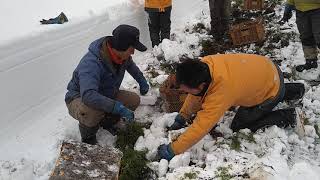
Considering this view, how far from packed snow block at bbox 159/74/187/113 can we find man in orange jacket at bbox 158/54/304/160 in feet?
0.96

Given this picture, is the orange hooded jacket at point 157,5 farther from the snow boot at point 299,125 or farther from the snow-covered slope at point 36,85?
the snow boot at point 299,125

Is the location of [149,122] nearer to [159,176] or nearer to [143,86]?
[143,86]

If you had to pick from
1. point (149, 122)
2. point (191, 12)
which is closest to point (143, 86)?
point (149, 122)

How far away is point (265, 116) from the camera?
418 centimetres

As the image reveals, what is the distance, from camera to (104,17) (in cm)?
570

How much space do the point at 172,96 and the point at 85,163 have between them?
1.61 metres

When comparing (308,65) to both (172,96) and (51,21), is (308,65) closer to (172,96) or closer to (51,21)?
(172,96)

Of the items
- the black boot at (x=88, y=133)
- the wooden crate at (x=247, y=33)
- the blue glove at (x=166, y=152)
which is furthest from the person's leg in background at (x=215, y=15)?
the blue glove at (x=166, y=152)

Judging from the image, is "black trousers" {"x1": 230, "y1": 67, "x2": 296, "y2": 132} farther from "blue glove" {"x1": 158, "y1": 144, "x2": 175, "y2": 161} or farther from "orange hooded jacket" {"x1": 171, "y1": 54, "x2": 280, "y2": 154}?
"blue glove" {"x1": 158, "y1": 144, "x2": 175, "y2": 161}

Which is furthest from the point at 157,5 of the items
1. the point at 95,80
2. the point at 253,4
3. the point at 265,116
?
the point at 265,116

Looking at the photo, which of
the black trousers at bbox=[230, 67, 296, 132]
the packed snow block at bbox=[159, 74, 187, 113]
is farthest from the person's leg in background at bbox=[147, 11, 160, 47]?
the black trousers at bbox=[230, 67, 296, 132]

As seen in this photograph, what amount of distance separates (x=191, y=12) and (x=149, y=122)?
3.80 m

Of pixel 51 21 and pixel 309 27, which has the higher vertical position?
pixel 51 21

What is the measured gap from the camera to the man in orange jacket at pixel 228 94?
353cm
